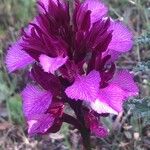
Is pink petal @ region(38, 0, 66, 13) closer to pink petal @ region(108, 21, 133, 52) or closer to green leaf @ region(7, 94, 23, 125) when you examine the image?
pink petal @ region(108, 21, 133, 52)

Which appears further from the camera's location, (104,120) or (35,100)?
(104,120)

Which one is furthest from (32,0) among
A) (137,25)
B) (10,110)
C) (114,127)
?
(114,127)

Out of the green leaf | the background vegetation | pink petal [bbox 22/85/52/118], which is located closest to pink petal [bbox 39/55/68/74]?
pink petal [bbox 22/85/52/118]

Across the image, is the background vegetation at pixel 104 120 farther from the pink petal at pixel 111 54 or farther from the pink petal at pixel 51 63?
the pink petal at pixel 51 63

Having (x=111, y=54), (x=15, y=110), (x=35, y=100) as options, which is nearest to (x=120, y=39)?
(x=111, y=54)

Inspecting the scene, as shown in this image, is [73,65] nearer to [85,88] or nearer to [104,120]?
[85,88]

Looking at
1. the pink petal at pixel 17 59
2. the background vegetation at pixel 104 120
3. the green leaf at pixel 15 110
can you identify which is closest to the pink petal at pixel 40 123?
the pink petal at pixel 17 59

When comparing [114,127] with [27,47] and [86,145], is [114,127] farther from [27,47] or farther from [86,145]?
[27,47]
